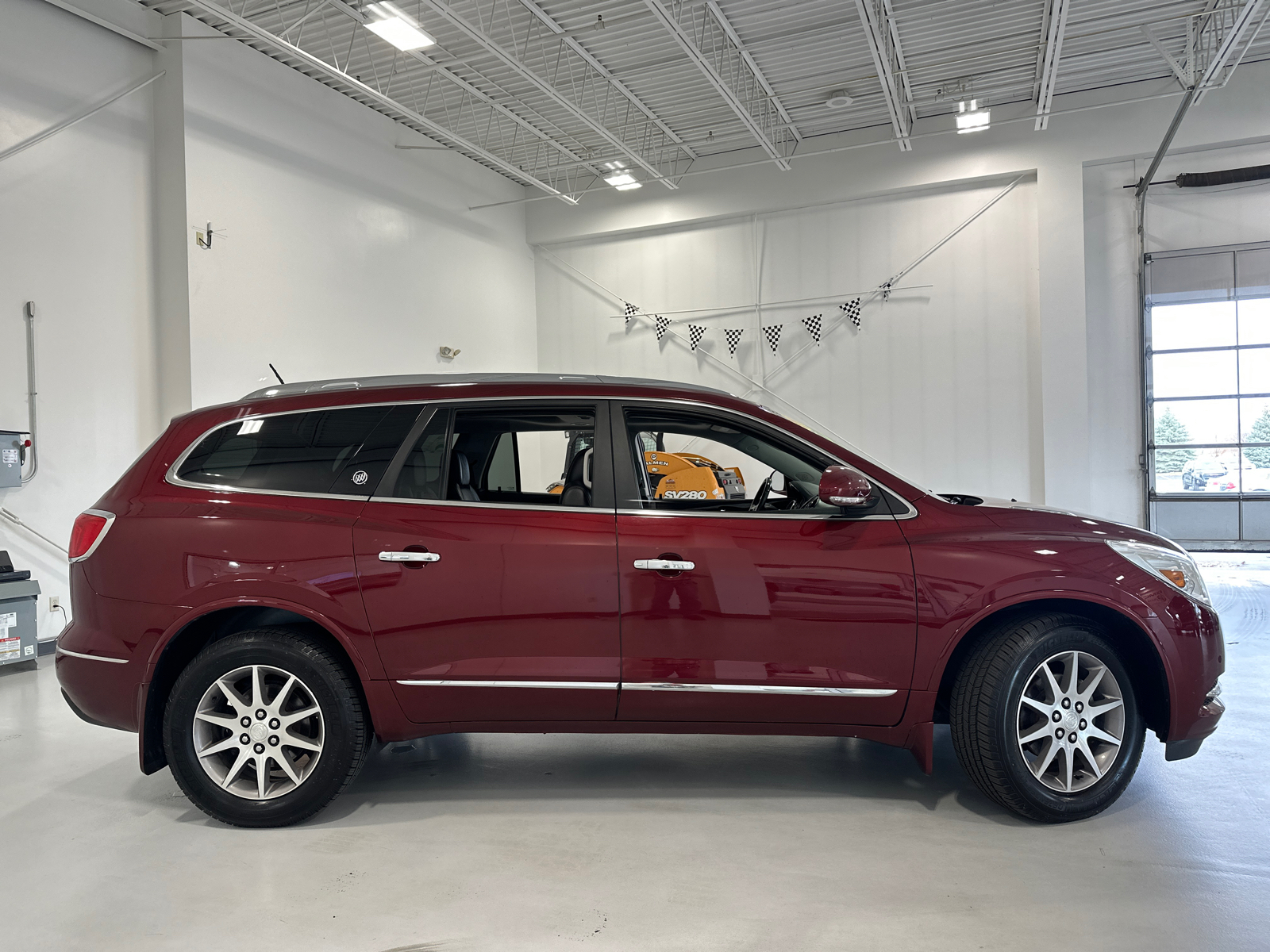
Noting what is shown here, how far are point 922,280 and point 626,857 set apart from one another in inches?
394

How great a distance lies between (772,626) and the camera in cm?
282

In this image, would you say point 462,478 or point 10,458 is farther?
point 10,458

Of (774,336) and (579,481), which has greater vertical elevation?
(774,336)

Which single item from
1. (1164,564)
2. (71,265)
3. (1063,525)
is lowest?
(1164,564)

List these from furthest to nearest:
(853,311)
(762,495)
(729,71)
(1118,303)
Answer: (853,311) < (1118,303) < (729,71) < (762,495)

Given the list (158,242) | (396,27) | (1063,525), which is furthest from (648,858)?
(158,242)

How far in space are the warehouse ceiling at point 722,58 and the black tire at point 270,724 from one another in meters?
5.44

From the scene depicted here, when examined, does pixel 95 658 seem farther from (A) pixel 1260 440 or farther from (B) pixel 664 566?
(A) pixel 1260 440

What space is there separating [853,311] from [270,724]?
10015 millimetres

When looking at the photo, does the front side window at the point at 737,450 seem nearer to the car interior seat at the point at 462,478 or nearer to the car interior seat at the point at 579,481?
the car interior seat at the point at 579,481

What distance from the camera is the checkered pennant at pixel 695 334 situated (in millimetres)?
12250

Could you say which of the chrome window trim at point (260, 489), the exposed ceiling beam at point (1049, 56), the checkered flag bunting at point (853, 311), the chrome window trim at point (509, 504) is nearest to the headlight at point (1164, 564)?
the chrome window trim at point (509, 504)

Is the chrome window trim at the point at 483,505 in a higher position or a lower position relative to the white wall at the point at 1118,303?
lower

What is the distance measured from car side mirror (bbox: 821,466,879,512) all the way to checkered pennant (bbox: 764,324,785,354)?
9.28 m
